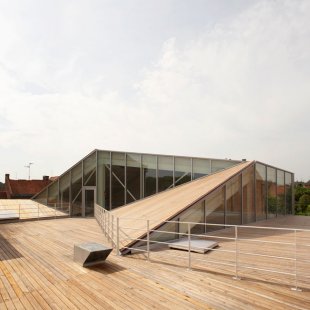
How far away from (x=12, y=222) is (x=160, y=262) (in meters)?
12.0

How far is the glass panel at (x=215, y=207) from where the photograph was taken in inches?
443

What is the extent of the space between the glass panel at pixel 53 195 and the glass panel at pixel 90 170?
3140mm

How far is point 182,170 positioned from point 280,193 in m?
7.68

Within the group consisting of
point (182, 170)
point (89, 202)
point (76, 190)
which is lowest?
point (89, 202)

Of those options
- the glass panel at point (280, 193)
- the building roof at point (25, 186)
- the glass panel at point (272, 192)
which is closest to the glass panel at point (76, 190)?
the glass panel at point (272, 192)

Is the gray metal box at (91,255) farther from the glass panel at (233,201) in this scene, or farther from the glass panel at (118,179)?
the glass panel at (118,179)

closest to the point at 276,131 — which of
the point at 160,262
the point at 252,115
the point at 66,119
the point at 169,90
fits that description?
the point at 252,115

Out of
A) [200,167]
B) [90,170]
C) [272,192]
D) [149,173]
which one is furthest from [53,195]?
[272,192]

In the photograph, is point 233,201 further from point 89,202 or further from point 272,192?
point 89,202

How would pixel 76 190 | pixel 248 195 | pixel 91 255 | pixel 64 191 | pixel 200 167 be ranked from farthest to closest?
1. pixel 64 191
2. pixel 76 190
3. pixel 200 167
4. pixel 248 195
5. pixel 91 255

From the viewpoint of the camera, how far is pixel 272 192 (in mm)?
17344

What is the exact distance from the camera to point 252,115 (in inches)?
702

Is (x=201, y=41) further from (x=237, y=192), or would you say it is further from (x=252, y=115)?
(x=252, y=115)

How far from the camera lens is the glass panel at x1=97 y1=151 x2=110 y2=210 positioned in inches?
751
